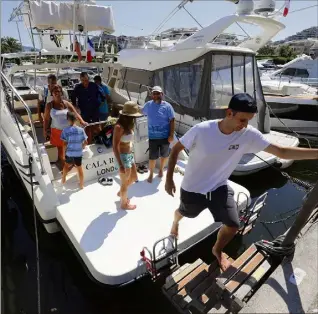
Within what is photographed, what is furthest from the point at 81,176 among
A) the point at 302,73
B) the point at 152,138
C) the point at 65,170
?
the point at 302,73

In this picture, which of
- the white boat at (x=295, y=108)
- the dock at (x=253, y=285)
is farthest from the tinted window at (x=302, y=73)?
the dock at (x=253, y=285)

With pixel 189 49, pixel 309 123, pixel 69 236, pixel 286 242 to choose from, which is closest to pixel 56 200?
pixel 69 236

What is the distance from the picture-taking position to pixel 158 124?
4.51 m

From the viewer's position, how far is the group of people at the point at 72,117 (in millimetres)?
4059

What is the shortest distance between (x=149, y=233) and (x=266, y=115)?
5.69m

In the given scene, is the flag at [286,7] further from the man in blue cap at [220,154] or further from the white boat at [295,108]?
the man in blue cap at [220,154]

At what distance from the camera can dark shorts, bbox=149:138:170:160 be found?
463cm

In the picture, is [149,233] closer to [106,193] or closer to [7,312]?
[106,193]

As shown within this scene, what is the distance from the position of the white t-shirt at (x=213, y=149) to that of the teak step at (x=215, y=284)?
823 millimetres

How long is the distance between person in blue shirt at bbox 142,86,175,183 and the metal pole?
251 cm

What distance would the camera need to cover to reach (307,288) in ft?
7.29

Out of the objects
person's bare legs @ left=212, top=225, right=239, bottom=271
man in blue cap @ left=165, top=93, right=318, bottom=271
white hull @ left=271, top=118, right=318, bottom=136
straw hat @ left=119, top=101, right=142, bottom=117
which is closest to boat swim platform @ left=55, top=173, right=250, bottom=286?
person's bare legs @ left=212, top=225, right=239, bottom=271

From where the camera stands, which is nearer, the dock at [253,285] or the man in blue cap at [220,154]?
the dock at [253,285]

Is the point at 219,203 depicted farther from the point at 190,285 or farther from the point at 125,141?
the point at 125,141
